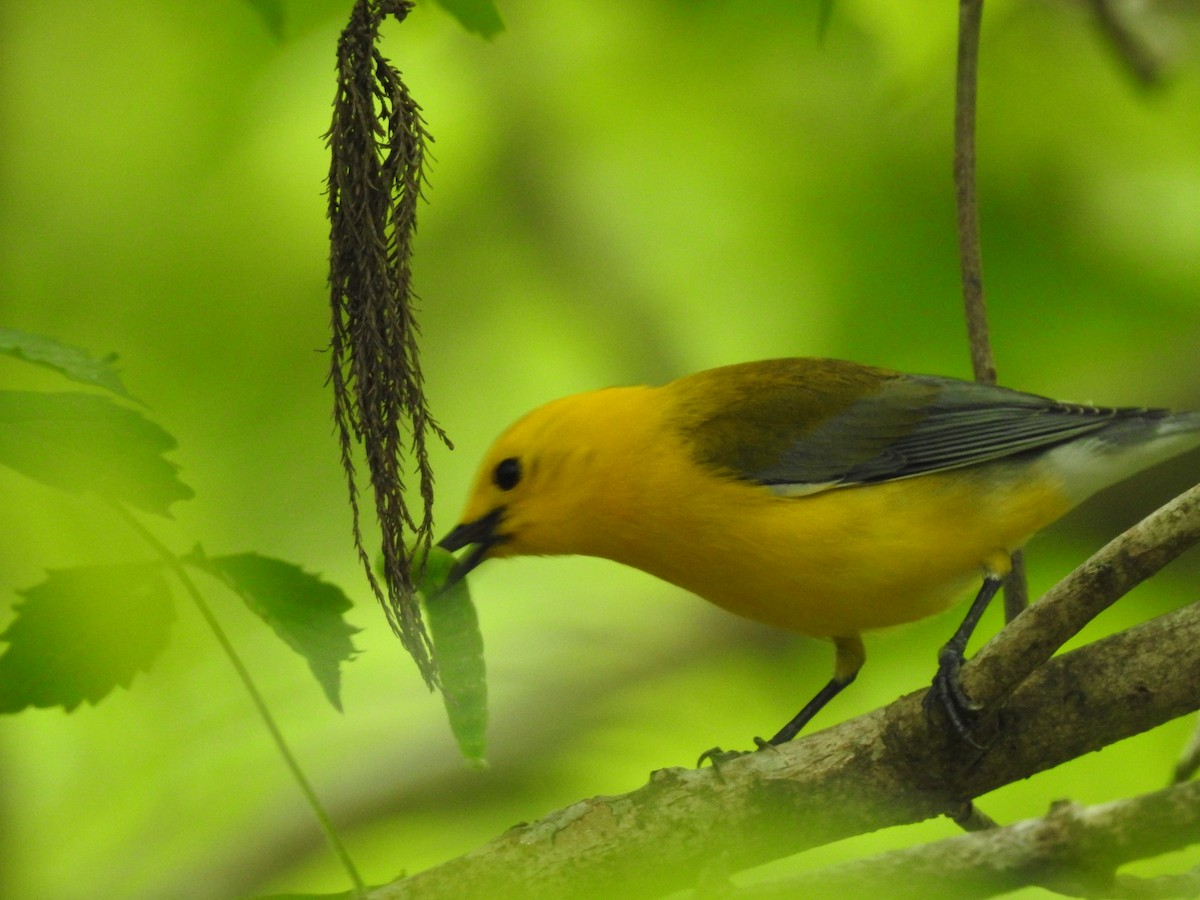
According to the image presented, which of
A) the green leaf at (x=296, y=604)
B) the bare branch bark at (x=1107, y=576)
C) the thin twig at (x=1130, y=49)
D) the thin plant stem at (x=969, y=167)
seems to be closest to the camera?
the green leaf at (x=296, y=604)

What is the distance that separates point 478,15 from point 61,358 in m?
0.91

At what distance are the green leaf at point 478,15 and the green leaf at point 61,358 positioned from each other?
2.77 feet

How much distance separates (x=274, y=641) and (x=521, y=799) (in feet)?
3.67

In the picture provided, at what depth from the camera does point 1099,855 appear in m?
2.48

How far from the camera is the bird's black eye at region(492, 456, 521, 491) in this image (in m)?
3.88

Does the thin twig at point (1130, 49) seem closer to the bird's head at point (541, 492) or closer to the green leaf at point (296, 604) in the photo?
the bird's head at point (541, 492)

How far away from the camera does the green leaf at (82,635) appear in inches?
78.1

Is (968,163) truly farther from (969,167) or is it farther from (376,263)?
(376,263)

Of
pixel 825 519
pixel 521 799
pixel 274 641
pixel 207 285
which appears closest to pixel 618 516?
pixel 825 519

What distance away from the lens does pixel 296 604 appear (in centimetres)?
200

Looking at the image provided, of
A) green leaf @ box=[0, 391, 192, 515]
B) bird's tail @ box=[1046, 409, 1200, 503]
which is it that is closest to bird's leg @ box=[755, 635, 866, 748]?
bird's tail @ box=[1046, 409, 1200, 503]

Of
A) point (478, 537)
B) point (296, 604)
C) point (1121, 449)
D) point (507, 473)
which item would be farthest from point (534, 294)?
point (296, 604)

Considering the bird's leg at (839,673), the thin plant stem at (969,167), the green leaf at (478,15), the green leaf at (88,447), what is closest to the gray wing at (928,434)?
the bird's leg at (839,673)

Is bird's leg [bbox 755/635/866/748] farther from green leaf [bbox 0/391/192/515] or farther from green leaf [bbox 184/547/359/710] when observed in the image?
green leaf [bbox 0/391/192/515]
